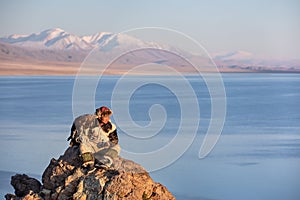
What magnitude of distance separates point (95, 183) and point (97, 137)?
0.74m

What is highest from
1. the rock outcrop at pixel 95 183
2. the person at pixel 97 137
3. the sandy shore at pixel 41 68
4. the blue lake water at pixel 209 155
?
the sandy shore at pixel 41 68

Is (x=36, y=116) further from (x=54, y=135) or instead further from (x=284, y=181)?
(x=284, y=181)

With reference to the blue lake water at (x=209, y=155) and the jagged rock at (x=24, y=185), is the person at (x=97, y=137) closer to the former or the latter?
the jagged rock at (x=24, y=185)

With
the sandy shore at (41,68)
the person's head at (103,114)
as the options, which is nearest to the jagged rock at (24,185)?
the person's head at (103,114)

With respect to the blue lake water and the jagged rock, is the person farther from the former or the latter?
the blue lake water

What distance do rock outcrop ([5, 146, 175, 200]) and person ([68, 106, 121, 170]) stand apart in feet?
0.40

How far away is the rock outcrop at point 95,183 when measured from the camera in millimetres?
6129

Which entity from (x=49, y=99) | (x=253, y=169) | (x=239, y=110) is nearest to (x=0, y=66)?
(x=49, y=99)

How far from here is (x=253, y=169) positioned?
17.9 meters

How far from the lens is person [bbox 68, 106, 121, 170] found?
261 inches

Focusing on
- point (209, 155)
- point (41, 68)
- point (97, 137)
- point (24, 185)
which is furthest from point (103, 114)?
point (41, 68)

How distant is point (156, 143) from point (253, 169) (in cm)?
320

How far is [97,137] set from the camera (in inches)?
267

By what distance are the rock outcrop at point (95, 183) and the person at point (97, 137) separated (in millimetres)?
123
